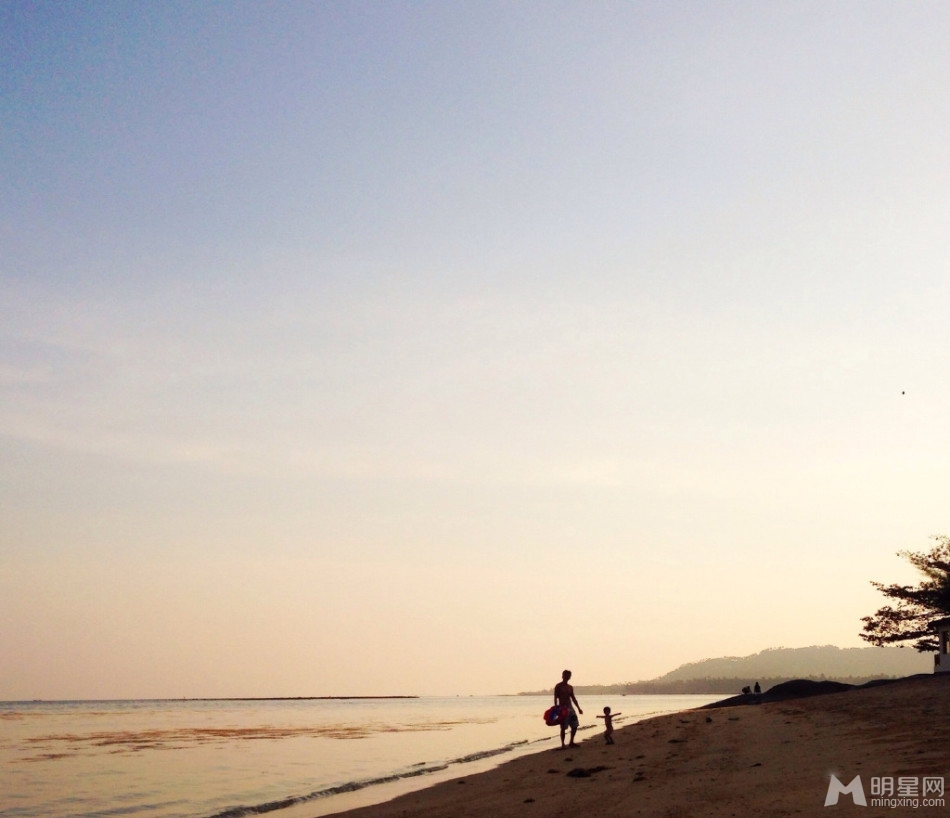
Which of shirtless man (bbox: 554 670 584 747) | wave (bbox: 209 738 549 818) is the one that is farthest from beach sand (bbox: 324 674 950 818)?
wave (bbox: 209 738 549 818)

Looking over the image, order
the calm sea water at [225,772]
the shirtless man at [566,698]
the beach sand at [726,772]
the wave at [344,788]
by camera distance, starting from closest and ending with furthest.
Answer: the beach sand at [726,772] < the wave at [344,788] < the calm sea water at [225,772] < the shirtless man at [566,698]

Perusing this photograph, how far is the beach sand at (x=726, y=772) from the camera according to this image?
12.3m

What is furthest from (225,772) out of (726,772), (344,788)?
(726,772)

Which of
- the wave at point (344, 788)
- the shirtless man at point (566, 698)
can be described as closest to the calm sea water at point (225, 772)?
the wave at point (344, 788)

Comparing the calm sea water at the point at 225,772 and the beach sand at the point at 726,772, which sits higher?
the beach sand at the point at 726,772

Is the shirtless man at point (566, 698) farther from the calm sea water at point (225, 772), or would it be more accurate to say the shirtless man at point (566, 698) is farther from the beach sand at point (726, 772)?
the calm sea water at point (225, 772)

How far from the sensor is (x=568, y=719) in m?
28.1

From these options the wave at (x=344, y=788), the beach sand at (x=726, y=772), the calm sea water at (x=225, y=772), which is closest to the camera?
the beach sand at (x=726, y=772)

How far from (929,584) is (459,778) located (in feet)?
157

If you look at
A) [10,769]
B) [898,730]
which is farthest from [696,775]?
[10,769]

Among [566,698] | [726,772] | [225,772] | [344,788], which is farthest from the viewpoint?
[225,772]

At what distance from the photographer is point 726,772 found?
15.9m

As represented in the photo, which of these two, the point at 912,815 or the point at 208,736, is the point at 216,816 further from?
the point at 208,736

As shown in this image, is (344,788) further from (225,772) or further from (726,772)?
(726,772)
